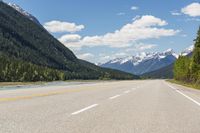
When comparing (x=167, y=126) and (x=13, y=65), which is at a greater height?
(x=13, y=65)

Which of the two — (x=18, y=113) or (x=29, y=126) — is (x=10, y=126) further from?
(x=18, y=113)

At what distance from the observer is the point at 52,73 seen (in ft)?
517

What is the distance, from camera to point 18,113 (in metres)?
11.6

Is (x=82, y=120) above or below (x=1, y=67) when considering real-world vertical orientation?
below

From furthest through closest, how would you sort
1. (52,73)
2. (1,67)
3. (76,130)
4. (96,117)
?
(52,73) → (1,67) → (96,117) → (76,130)

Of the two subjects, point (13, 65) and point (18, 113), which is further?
point (13, 65)

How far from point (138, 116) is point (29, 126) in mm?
3745

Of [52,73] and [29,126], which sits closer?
[29,126]

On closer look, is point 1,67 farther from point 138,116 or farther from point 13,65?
point 138,116

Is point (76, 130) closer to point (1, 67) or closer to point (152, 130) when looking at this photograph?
point (152, 130)

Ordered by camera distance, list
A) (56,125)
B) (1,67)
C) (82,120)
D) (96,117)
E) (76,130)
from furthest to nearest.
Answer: (1,67), (96,117), (82,120), (56,125), (76,130)

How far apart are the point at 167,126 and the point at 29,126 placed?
3185 millimetres

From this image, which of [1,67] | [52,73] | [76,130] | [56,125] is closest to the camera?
[76,130]

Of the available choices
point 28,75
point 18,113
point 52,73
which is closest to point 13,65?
point 28,75
